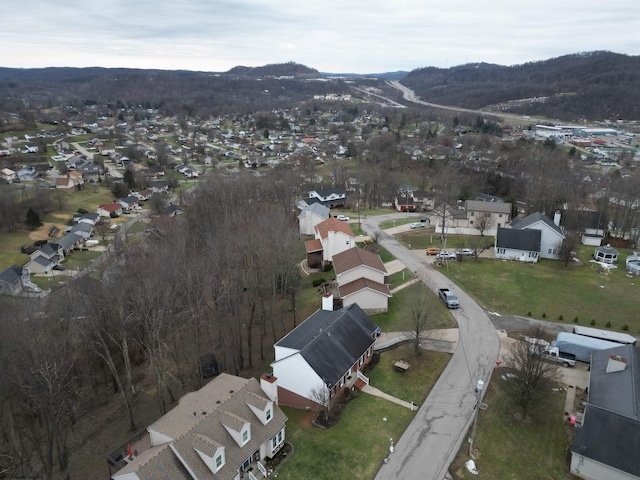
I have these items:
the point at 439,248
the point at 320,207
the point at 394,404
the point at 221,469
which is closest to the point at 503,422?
the point at 394,404

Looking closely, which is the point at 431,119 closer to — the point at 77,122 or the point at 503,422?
the point at 77,122

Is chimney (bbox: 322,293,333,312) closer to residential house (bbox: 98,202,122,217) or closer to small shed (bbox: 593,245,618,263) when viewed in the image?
small shed (bbox: 593,245,618,263)

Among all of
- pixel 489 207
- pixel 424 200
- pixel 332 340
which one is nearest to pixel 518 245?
pixel 489 207

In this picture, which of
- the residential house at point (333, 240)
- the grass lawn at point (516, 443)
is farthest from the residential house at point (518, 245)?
the grass lawn at point (516, 443)

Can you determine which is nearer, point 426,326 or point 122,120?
point 426,326

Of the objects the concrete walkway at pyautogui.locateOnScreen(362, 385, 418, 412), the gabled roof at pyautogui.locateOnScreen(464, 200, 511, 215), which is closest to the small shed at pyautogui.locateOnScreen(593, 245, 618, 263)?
the gabled roof at pyautogui.locateOnScreen(464, 200, 511, 215)

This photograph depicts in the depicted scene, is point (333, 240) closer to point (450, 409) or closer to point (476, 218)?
point (476, 218)
